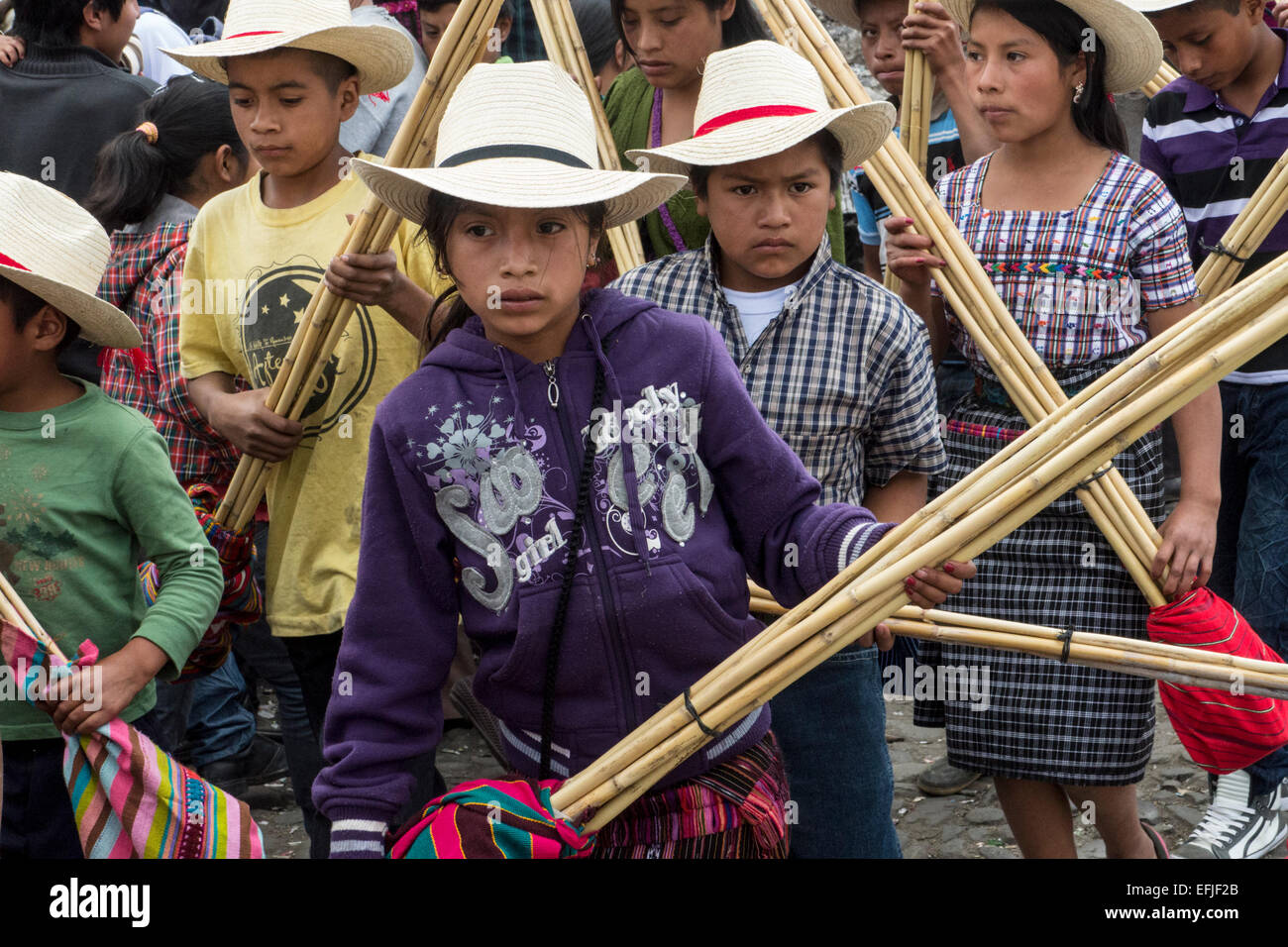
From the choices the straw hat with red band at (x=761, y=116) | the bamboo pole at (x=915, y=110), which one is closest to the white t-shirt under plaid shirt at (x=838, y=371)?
the straw hat with red band at (x=761, y=116)

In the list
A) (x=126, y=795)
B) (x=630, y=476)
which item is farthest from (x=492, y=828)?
(x=126, y=795)

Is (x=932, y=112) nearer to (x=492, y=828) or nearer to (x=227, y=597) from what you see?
(x=227, y=597)

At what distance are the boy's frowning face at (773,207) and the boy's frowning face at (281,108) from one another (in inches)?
30.3

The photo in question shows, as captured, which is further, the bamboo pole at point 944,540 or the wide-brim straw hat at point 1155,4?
the wide-brim straw hat at point 1155,4

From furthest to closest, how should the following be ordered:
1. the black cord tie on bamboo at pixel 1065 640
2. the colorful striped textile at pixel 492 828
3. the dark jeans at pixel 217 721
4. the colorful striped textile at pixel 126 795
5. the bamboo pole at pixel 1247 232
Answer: the dark jeans at pixel 217 721 → the bamboo pole at pixel 1247 232 → the black cord tie on bamboo at pixel 1065 640 → the colorful striped textile at pixel 126 795 → the colorful striped textile at pixel 492 828

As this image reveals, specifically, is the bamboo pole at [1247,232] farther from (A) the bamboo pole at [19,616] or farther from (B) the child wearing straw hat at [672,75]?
(A) the bamboo pole at [19,616]

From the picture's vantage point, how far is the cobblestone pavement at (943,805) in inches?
126

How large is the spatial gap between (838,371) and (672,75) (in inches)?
33.0

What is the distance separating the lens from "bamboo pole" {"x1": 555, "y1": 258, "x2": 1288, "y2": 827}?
62.3 inches

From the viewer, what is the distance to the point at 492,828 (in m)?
1.58

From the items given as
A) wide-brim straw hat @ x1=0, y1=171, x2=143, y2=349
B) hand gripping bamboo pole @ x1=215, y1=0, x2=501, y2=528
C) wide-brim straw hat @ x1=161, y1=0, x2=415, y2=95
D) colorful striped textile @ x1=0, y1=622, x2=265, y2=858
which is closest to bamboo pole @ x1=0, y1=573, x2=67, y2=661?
colorful striped textile @ x1=0, y1=622, x2=265, y2=858

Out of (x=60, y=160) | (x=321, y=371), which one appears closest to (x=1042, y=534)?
(x=321, y=371)

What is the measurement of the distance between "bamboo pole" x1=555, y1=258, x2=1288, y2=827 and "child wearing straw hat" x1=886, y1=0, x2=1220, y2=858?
3.10 ft

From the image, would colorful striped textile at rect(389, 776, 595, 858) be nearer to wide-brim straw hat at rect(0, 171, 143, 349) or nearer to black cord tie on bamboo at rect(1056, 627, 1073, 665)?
black cord tie on bamboo at rect(1056, 627, 1073, 665)
